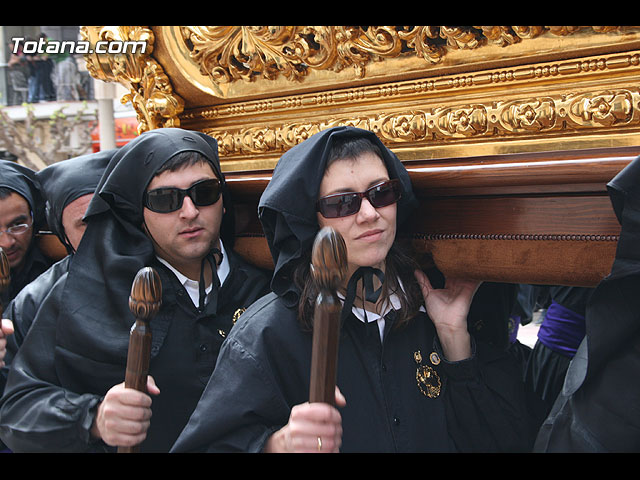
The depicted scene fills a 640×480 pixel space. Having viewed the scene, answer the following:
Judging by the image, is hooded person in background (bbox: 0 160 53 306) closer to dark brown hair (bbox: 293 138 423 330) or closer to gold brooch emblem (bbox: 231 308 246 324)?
gold brooch emblem (bbox: 231 308 246 324)

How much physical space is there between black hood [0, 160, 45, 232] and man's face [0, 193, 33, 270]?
0.03 m

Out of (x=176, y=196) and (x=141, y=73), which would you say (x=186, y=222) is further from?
(x=141, y=73)

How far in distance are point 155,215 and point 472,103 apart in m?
0.91

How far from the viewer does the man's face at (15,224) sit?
2547 millimetres

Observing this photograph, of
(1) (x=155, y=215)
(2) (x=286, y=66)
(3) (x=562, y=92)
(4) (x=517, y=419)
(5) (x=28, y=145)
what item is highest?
(5) (x=28, y=145)

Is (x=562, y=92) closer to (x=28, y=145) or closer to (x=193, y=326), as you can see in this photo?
(x=193, y=326)

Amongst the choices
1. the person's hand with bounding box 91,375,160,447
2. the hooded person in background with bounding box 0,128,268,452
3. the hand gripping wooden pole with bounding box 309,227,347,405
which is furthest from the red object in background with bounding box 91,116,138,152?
the hand gripping wooden pole with bounding box 309,227,347,405

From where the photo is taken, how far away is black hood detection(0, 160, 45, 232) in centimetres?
259

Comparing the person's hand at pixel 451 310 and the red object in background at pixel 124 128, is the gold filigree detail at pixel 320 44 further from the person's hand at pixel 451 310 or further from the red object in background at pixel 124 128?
the red object in background at pixel 124 128

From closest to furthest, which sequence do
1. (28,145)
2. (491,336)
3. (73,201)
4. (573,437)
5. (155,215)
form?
(573,437) → (491,336) → (155,215) → (73,201) → (28,145)

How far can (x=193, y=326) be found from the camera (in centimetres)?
189

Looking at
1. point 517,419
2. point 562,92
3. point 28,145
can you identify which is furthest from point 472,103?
point 28,145

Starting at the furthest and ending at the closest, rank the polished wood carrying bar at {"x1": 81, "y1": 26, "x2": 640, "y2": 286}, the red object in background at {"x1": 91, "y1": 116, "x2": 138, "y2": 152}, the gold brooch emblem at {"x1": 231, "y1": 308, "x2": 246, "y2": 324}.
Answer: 1. the red object in background at {"x1": 91, "y1": 116, "x2": 138, "y2": 152}
2. the gold brooch emblem at {"x1": 231, "y1": 308, "x2": 246, "y2": 324}
3. the polished wood carrying bar at {"x1": 81, "y1": 26, "x2": 640, "y2": 286}

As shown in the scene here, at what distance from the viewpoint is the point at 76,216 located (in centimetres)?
234
